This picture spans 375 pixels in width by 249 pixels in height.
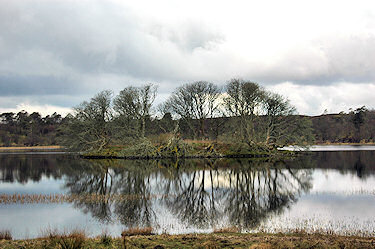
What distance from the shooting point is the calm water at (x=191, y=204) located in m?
12.4

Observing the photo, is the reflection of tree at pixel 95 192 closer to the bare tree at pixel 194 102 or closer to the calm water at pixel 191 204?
the calm water at pixel 191 204

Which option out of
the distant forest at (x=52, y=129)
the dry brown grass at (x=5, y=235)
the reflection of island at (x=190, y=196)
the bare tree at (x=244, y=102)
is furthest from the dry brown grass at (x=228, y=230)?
the distant forest at (x=52, y=129)

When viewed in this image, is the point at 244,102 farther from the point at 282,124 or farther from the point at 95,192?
the point at 95,192

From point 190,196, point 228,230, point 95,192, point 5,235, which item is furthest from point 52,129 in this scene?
point 228,230

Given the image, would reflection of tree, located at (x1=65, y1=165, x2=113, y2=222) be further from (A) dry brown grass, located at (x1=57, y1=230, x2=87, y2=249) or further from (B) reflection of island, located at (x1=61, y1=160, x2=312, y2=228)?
(A) dry brown grass, located at (x1=57, y1=230, x2=87, y2=249)

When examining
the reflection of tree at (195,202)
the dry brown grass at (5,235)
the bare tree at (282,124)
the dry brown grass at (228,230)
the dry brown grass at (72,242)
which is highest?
the bare tree at (282,124)

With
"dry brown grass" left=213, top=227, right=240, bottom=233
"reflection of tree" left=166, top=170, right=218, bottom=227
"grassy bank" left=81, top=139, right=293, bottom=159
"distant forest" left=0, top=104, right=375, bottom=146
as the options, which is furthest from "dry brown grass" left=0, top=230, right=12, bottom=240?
"distant forest" left=0, top=104, right=375, bottom=146

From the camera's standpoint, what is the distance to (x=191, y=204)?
55.6 ft

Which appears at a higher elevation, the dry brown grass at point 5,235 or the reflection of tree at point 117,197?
the dry brown grass at point 5,235

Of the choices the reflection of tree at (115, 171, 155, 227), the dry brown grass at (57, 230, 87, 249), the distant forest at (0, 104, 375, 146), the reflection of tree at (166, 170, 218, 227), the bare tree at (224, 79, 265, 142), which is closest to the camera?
the dry brown grass at (57, 230, 87, 249)

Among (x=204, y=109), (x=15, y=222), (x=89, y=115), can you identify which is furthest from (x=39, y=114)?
(x=15, y=222)

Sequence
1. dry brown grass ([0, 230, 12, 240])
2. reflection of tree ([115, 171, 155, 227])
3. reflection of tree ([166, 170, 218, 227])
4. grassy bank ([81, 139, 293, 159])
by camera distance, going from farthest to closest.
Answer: grassy bank ([81, 139, 293, 159]) → reflection of tree ([166, 170, 218, 227]) → reflection of tree ([115, 171, 155, 227]) → dry brown grass ([0, 230, 12, 240])

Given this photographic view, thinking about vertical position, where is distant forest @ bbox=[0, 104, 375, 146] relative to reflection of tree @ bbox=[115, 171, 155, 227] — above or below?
above

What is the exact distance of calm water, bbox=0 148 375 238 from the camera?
12.4 meters
